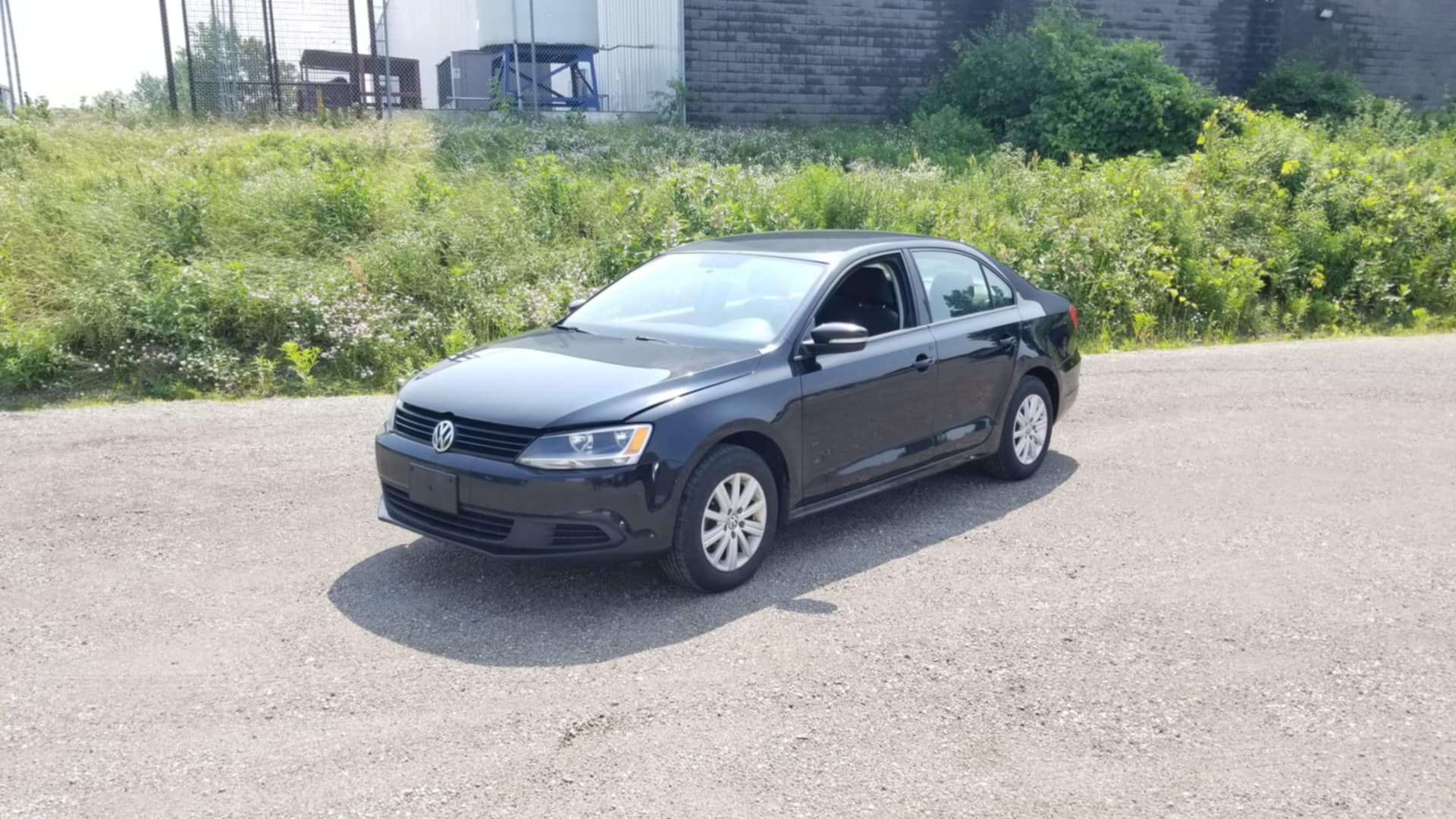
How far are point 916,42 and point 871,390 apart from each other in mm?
17997

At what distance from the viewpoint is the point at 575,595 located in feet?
16.9

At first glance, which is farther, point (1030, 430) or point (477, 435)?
point (1030, 430)

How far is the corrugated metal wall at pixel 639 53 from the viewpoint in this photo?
66.4 ft

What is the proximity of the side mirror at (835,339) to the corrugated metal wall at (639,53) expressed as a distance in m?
15.7

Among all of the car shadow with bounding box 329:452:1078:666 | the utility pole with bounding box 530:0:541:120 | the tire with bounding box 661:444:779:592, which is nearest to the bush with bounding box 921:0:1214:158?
the utility pole with bounding box 530:0:541:120

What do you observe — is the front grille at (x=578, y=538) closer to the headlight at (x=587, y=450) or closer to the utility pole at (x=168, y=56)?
the headlight at (x=587, y=450)

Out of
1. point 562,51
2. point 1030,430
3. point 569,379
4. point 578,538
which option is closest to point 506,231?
point 1030,430

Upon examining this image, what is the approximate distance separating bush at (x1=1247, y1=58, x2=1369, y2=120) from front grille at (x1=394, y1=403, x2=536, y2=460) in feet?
74.8

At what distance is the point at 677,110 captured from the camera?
66.1ft

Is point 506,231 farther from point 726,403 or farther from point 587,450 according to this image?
point 587,450

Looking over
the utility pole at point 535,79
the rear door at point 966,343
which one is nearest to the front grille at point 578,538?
the rear door at point 966,343

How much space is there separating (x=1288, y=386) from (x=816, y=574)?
652 cm

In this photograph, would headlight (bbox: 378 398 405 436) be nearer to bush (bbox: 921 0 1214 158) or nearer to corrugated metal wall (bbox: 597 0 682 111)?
bush (bbox: 921 0 1214 158)

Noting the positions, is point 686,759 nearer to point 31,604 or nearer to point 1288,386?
point 31,604
